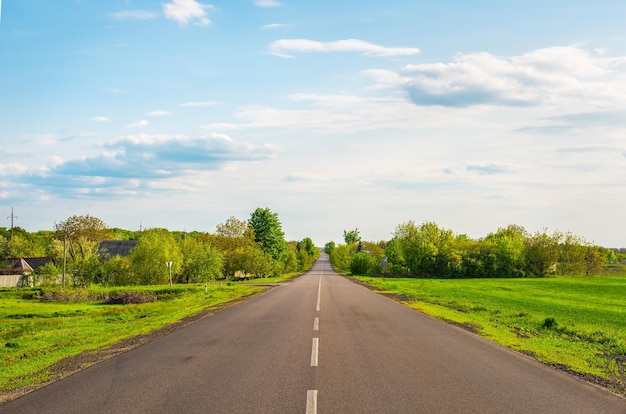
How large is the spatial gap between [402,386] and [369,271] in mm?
89490

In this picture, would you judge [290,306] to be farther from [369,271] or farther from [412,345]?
[369,271]

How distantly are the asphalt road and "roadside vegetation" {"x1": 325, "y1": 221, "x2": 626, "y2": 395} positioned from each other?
6.17 feet

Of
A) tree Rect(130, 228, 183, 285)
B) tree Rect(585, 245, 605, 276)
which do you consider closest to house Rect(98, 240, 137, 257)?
tree Rect(130, 228, 183, 285)

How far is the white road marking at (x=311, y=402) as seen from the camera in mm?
7184

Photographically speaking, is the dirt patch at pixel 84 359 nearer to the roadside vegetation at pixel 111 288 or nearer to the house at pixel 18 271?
the roadside vegetation at pixel 111 288

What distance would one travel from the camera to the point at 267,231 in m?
108

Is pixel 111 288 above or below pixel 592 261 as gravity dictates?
below

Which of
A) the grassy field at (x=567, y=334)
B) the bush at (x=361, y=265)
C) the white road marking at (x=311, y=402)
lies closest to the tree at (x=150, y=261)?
the grassy field at (x=567, y=334)

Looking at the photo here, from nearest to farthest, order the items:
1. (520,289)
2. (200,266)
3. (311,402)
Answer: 1. (311,402)
2. (520,289)
3. (200,266)

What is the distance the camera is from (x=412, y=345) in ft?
44.9

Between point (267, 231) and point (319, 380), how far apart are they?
3897 inches

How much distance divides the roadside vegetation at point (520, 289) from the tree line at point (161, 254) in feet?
61.3

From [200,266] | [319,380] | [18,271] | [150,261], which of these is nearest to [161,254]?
[150,261]

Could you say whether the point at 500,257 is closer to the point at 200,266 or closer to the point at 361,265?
the point at 361,265
